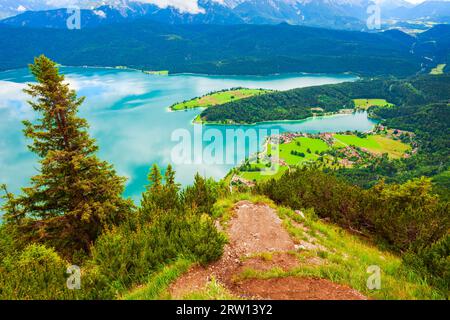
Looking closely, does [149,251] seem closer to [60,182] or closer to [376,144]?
[60,182]

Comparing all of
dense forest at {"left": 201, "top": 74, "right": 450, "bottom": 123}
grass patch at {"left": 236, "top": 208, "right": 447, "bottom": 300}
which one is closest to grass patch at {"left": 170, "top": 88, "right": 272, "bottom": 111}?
dense forest at {"left": 201, "top": 74, "right": 450, "bottom": 123}

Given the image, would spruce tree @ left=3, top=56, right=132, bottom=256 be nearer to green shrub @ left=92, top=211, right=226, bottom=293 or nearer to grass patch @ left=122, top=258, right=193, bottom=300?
green shrub @ left=92, top=211, right=226, bottom=293

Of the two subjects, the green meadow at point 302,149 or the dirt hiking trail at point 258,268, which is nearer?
the dirt hiking trail at point 258,268

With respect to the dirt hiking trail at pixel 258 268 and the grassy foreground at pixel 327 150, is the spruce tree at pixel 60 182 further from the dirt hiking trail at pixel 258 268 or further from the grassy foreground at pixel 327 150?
the grassy foreground at pixel 327 150

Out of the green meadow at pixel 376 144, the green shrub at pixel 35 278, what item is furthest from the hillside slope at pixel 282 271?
the green meadow at pixel 376 144

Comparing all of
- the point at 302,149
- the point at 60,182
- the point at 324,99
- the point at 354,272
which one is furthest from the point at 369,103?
the point at 60,182
